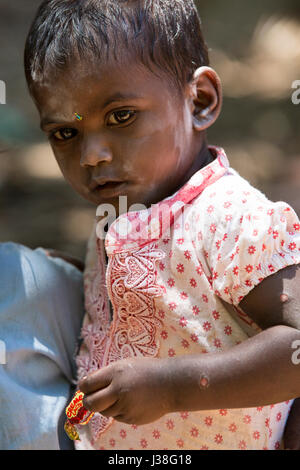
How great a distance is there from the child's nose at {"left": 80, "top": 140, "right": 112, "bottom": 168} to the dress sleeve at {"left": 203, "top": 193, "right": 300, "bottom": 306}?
0.71 ft

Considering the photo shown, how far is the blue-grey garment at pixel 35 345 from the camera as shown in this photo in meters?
1.22

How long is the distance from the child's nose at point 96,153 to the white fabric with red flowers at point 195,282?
10cm

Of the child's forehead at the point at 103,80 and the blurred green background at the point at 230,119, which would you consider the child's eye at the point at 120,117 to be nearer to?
the child's forehead at the point at 103,80

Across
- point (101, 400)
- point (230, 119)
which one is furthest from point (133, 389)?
point (230, 119)

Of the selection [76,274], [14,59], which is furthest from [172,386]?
[14,59]

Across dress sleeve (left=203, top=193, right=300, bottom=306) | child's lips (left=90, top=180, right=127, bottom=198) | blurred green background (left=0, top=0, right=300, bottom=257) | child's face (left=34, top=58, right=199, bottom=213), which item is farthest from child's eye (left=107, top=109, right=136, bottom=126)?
blurred green background (left=0, top=0, right=300, bottom=257)

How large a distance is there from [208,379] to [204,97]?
1.80 feet

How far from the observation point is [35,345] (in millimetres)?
1272

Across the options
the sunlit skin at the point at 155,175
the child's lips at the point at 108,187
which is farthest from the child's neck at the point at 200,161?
the child's lips at the point at 108,187

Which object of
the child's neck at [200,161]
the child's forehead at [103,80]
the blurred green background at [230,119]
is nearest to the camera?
the child's forehead at [103,80]

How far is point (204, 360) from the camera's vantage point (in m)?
1.02

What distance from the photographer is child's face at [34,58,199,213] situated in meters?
1.15

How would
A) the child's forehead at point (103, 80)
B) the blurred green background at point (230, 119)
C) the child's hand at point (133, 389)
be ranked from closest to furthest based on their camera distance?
the child's hand at point (133, 389)
the child's forehead at point (103, 80)
the blurred green background at point (230, 119)

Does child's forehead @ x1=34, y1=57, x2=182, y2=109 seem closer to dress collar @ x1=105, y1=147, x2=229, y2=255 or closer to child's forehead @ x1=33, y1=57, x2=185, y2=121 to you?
child's forehead @ x1=33, y1=57, x2=185, y2=121
